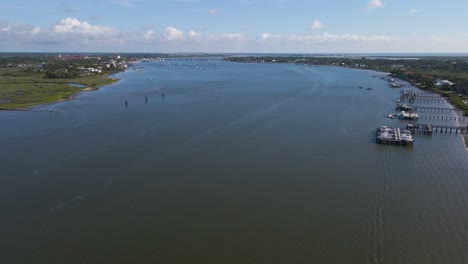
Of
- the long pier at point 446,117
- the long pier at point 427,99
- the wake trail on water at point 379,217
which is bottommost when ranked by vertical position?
the wake trail on water at point 379,217

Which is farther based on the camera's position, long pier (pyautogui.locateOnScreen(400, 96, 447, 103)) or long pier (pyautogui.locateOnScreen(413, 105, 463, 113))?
long pier (pyautogui.locateOnScreen(400, 96, 447, 103))

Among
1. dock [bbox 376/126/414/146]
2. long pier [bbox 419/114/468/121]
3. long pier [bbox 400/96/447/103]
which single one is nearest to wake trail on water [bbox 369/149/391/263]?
dock [bbox 376/126/414/146]

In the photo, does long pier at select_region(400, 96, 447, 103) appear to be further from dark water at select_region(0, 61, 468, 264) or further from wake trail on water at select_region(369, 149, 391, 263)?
wake trail on water at select_region(369, 149, 391, 263)

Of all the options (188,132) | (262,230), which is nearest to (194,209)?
(262,230)

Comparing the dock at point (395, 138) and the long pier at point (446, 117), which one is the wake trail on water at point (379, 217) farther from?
the long pier at point (446, 117)

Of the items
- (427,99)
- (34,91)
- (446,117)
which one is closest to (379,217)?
(446,117)

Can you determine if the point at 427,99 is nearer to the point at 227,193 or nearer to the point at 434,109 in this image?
the point at 434,109

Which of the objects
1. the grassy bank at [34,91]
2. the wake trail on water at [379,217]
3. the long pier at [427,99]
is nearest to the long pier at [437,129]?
the wake trail on water at [379,217]

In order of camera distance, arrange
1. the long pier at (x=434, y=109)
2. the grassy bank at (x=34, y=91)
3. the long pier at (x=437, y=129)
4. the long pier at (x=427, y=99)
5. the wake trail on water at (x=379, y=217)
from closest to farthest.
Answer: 1. the wake trail on water at (x=379, y=217)
2. the long pier at (x=437, y=129)
3. the long pier at (x=434, y=109)
4. the grassy bank at (x=34, y=91)
5. the long pier at (x=427, y=99)

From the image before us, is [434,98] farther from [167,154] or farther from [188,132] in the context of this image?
[167,154]
